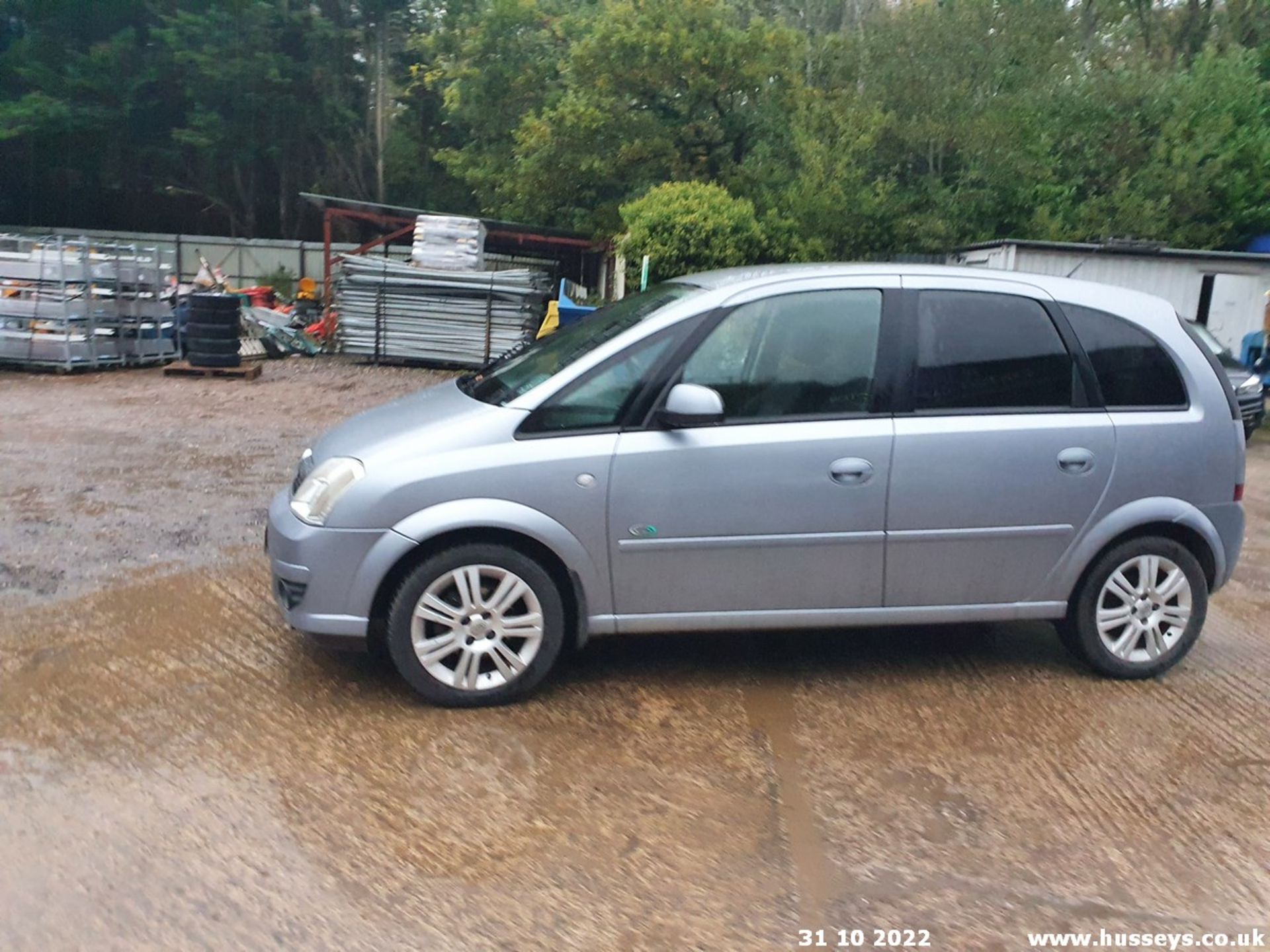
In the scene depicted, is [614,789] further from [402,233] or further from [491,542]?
[402,233]

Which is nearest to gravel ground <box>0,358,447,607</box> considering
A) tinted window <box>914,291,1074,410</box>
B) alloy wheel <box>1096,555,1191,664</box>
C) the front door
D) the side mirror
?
the front door

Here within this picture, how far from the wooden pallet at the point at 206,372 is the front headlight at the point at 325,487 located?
1216cm

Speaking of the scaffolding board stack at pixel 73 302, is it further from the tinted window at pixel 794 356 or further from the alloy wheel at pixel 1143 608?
the alloy wheel at pixel 1143 608

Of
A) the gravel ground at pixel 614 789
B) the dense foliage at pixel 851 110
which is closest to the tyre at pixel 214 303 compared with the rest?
the dense foliage at pixel 851 110

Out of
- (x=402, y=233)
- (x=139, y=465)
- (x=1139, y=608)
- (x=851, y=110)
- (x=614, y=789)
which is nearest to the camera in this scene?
(x=614, y=789)

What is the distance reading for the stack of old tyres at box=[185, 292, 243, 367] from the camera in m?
15.9

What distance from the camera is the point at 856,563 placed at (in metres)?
4.78

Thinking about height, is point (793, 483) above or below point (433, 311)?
above

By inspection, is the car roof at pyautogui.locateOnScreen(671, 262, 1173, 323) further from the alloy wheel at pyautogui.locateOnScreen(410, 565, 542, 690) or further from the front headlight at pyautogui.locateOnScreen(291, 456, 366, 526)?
the front headlight at pyautogui.locateOnScreen(291, 456, 366, 526)

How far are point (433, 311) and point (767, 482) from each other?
14.8 m

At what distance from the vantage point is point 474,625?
452cm

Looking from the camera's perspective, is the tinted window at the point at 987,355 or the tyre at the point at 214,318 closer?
the tinted window at the point at 987,355

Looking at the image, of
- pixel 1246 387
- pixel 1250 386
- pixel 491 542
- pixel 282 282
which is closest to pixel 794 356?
pixel 491 542

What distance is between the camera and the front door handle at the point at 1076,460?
4.86 meters
